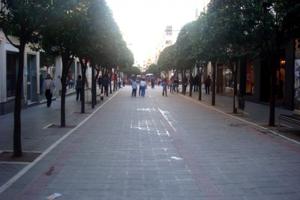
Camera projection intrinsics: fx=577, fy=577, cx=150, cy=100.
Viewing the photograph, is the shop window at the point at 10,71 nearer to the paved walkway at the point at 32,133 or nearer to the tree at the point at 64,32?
the paved walkway at the point at 32,133

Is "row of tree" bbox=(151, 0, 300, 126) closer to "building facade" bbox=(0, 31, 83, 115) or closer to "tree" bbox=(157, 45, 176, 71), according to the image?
"building facade" bbox=(0, 31, 83, 115)

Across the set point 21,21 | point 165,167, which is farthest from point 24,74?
point 165,167

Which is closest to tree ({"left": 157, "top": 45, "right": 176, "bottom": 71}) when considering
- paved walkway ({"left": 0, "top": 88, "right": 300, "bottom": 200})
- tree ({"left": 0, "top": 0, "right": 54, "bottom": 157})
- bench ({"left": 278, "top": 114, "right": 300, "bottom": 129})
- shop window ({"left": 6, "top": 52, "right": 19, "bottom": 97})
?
shop window ({"left": 6, "top": 52, "right": 19, "bottom": 97})

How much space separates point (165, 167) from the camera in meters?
10.7

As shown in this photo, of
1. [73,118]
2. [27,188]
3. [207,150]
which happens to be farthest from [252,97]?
[27,188]

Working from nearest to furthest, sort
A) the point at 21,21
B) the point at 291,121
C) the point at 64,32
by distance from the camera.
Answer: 1. the point at 21,21
2. the point at 64,32
3. the point at 291,121

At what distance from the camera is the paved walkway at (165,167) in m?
8.55

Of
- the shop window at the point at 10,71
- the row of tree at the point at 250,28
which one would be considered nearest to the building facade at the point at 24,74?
the shop window at the point at 10,71

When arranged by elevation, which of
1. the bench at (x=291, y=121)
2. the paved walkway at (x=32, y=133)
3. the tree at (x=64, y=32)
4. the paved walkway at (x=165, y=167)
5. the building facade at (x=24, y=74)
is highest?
the tree at (x=64, y=32)

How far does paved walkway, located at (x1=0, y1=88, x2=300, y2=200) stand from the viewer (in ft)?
28.1

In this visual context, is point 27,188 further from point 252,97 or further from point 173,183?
point 252,97

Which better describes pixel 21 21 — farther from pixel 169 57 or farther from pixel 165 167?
pixel 169 57

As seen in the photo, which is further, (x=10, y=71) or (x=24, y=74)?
(x=24, y=74)

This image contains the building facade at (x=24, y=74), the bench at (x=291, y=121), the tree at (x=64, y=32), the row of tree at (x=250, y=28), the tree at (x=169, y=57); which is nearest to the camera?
the tree at (x=64, y=32)
